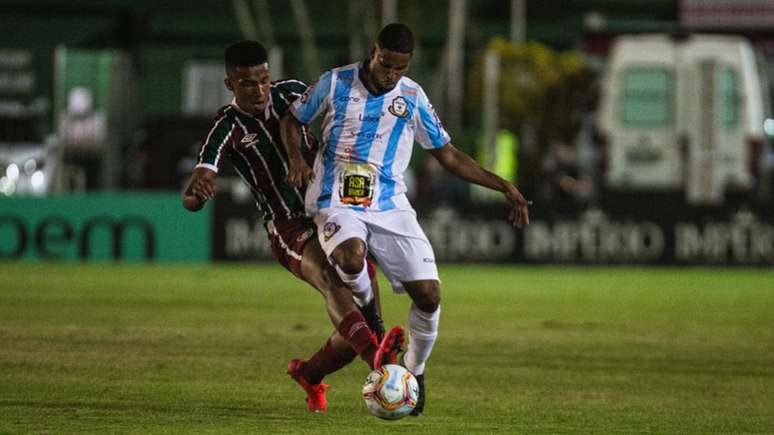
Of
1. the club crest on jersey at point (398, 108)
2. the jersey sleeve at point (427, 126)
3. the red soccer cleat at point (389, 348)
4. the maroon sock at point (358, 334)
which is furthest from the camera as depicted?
the jersey sleeve at point (427, 126)

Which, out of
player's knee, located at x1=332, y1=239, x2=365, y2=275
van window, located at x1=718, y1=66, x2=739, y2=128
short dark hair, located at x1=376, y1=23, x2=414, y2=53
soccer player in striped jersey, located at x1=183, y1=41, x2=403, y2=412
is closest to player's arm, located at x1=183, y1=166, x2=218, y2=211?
soccer player in striped jersey, located at x1=183, y1=41, x2=403, y2=412

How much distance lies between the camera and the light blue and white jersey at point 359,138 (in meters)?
9.08

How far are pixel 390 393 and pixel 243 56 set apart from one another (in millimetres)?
2090

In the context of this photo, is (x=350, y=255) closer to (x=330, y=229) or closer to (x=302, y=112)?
(x=330, y=229)

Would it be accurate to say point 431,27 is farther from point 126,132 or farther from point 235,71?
point 235,71

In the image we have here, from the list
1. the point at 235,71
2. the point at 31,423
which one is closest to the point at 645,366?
the point at 235,71

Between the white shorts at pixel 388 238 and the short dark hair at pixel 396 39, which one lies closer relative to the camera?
the short dark hair at pixel 396 39

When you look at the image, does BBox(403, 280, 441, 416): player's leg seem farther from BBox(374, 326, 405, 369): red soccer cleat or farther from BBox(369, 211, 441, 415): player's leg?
BBox(374, 326, 405, 369): red soccer cleat

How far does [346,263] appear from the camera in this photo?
29.0ft

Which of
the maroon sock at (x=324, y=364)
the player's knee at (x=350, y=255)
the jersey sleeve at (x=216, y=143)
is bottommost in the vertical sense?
the maroon sock at (x=324, y=364)

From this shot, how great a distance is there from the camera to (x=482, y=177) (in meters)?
9.29

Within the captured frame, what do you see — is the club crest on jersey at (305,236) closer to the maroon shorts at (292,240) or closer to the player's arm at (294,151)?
the maroon shorts at (292,240)

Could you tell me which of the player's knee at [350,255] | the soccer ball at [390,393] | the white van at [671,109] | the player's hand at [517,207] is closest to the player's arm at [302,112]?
the player's knee at [350,255]

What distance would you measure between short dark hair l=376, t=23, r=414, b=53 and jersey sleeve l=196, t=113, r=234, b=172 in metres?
1.07
